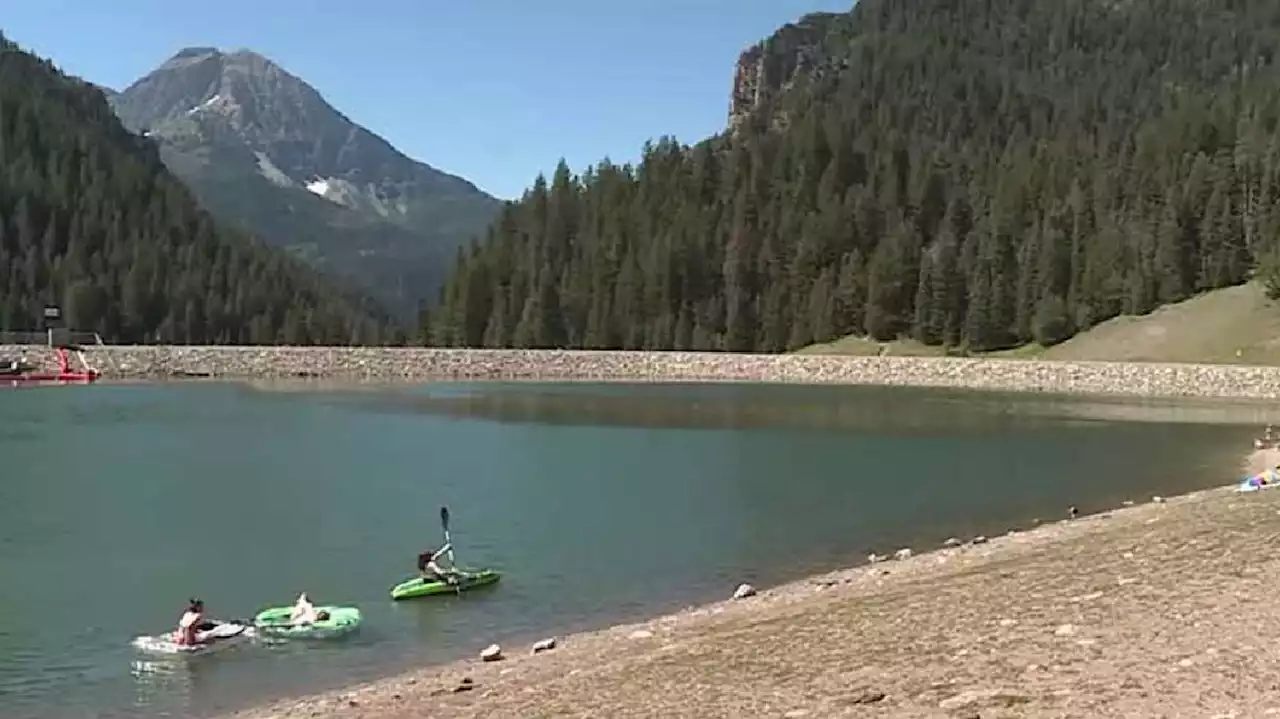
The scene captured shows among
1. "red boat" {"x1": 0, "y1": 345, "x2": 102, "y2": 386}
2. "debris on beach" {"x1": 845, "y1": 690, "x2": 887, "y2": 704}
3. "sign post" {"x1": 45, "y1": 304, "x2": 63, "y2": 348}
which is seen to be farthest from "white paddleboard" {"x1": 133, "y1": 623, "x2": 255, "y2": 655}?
"sign post" {"x1": 45, "y1": 304, "x2": 63, "y2": 348}

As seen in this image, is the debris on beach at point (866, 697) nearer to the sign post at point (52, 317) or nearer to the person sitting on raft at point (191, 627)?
the person sitting on raft at point (191, 627)

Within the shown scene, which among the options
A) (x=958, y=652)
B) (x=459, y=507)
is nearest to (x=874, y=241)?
(x=459, y=507)

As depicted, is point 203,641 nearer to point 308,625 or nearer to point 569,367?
point 308,625

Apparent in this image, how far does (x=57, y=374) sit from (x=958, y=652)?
127870 mm

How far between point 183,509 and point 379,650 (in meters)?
A: 21.4

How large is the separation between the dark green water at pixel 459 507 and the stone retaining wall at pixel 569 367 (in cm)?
3454

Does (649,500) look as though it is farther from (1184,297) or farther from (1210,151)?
(1210,151)

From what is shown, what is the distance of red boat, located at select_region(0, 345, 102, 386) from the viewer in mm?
122688

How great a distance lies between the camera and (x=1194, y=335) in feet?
402

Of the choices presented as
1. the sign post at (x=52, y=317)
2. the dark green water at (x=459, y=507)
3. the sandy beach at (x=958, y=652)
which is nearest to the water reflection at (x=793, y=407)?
the dark green water at (x=459, y=507)

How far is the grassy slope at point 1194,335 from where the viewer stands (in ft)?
380

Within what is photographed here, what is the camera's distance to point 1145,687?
A: 11766 millimetres

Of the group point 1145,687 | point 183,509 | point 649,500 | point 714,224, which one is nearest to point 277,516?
point 183,509

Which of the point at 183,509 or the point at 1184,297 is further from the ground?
the point at 1184,297
